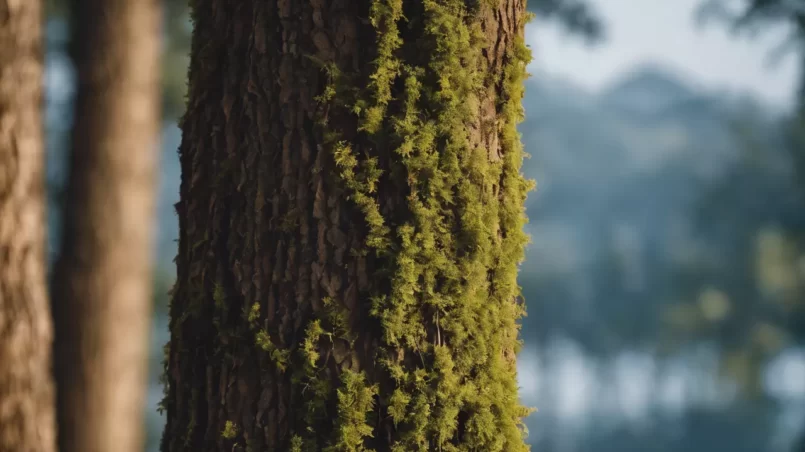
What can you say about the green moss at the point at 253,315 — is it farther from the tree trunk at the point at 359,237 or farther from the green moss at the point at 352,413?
the green moss at the point at 352,413

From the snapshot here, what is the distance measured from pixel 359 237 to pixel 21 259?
163cm

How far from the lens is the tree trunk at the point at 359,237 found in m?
1.77

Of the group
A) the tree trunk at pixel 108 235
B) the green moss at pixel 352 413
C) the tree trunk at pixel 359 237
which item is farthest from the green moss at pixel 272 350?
the tree trunk at pixel 108 235

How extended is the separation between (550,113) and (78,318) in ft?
255

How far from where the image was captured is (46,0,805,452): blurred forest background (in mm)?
25016

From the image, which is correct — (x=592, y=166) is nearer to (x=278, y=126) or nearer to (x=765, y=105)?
(x=765, y=105)

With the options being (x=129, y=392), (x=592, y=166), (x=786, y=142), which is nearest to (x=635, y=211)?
(x=592, y=166)

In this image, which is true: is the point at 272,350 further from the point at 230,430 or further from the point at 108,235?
the point at 108,235

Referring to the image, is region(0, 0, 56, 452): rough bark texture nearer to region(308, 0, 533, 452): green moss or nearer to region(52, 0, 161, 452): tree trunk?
region(308, 0, 533, 452): green moss

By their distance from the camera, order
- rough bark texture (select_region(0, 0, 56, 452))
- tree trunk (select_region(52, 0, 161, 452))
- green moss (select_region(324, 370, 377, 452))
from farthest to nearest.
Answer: tree trunk (select_region(52, 0, 161, 452)) → rough bark texture (select_region(0, 0, 56, 452)) → green moss (select_region(324, 370, 377, 452))

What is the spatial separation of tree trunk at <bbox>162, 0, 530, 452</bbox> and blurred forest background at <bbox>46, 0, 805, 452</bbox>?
4250 mm

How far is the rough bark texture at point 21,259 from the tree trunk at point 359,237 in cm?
121

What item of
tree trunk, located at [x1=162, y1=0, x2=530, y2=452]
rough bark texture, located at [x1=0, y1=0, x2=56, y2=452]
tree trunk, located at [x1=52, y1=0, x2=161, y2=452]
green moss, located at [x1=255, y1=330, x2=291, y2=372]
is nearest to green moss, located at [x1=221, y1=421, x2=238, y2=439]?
tree trunk, located at [x1=162, y1=0, x2=530, y2=452]

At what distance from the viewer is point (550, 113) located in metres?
80.4
